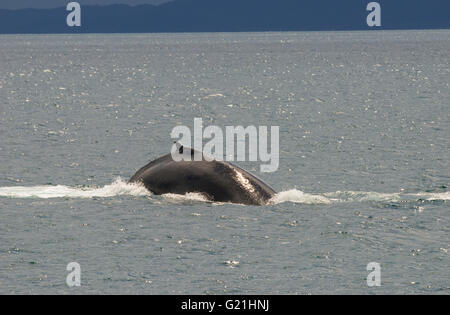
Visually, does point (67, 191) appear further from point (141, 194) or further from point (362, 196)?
point (362, 196)

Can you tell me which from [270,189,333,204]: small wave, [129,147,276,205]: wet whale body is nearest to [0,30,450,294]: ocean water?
[270,189,333,204]: small wave

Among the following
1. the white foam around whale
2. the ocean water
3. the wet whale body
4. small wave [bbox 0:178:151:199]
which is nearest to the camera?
Result: the ocean water

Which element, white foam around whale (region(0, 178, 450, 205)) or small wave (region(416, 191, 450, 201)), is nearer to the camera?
white foam around whale (region(0, 178, 450, 205))

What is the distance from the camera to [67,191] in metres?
33.5

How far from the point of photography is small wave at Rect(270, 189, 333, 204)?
30.3 m

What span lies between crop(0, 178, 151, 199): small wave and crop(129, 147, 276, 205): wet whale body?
272 cm

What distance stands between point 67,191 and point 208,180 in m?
7.94

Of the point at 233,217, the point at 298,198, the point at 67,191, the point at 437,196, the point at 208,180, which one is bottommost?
the point at 233,217

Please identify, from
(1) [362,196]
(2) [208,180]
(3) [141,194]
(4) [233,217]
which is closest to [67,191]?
(3) [141,194]

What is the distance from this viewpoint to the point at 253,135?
6175 cm

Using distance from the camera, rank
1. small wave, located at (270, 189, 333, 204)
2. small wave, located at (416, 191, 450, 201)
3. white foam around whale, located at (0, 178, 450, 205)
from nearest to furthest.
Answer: small wave, located at (270, 189, 333, 204) < white foam around whale, located at (0, 178, 450, 205) < small wave, located at (416, 191, 450, 201)

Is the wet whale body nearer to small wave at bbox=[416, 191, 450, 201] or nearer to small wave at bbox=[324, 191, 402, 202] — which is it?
small wave at bbox=[324, 191, 402, 202]

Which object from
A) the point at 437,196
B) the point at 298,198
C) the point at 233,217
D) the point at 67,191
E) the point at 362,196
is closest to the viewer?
the point at 233,217
